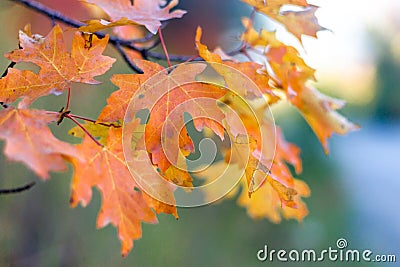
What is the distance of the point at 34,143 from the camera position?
0.46 metres

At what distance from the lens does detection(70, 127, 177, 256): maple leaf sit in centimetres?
56

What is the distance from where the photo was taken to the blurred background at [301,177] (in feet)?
5.53

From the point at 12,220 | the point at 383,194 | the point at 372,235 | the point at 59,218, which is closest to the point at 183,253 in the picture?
the point at 59,218

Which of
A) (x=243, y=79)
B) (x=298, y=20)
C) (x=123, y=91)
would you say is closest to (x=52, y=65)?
(x=123, y=91)

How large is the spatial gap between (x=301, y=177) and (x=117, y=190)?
78.7 inches

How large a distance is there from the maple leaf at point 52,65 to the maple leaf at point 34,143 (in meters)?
0.09

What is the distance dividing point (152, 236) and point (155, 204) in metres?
1.40

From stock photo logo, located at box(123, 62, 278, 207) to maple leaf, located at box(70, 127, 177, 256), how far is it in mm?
14

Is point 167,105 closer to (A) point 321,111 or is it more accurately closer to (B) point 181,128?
(B) point 181,128

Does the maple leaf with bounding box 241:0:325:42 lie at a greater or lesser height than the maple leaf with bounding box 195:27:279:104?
greater

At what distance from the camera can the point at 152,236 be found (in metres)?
1.95
